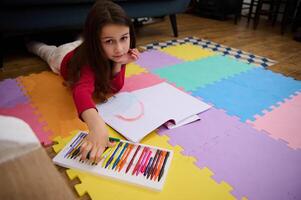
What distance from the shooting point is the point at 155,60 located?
5.02ft

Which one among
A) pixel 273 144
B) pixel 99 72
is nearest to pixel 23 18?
pixel 99 72

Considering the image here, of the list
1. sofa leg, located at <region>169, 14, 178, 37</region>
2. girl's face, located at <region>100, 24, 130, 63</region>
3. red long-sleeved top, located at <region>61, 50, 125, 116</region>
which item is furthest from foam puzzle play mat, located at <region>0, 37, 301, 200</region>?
sofa leg, located at <region>169, 14, 178, 37</region>

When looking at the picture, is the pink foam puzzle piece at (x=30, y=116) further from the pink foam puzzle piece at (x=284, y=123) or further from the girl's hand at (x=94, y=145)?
the pink foam puzzle piece at (x=284, y=123)

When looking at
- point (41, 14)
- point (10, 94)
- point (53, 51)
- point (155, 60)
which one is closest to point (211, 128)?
point (155, 60)

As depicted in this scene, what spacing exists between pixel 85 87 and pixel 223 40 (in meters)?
1.57

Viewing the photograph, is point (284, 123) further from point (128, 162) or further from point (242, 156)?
point (128, 162)

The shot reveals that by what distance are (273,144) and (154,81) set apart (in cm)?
62

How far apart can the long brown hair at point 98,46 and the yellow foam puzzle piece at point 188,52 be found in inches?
27.7

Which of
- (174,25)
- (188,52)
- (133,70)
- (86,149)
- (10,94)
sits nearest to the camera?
(86,149)

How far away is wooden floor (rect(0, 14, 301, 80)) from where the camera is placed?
4.77 feet

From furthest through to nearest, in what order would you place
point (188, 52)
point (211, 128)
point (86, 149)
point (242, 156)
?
1. point (188, 52)
2. point (211, 128)
3. point (242, 156)
4. point (86, 149)

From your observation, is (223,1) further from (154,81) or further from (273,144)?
(273,144)

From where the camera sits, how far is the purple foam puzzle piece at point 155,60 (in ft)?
4.75

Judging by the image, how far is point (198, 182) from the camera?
673 mm
